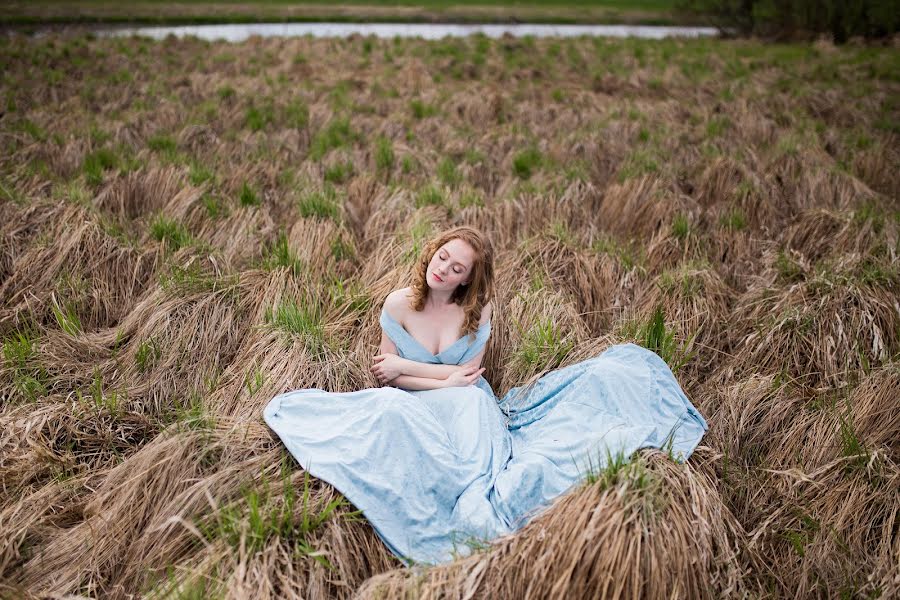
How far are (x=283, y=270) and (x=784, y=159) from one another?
4781 mm

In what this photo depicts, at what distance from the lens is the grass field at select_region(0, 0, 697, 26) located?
19.0 metres

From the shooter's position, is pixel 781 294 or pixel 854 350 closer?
pixel 854 350

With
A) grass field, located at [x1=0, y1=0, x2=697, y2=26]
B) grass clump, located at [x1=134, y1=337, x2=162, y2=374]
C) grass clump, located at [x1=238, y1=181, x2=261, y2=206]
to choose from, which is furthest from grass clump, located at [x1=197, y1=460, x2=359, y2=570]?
grass field, located at [x1=0, y1=0, x2=697, y2=26]

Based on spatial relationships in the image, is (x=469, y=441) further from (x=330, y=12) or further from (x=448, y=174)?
(x=330, y=12)

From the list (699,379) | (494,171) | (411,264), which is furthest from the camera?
(494,171)

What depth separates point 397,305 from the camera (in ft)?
10.1

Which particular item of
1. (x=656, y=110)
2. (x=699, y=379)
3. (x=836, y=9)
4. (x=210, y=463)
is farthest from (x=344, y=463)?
(x=836, y=9)

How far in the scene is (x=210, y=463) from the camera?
7.97 ft

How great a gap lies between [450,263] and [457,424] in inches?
27.2

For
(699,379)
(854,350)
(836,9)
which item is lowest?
(699,379)

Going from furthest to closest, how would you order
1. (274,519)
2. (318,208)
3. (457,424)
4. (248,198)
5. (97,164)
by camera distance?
(97,164) → (248,198) → (318,208) → (457,424) → (274,519)

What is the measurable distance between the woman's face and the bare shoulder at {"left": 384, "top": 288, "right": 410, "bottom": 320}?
22 cm

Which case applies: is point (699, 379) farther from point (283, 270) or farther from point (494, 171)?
point (494, 171)

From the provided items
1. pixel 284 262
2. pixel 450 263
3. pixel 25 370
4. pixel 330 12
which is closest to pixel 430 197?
pixel 284 262
